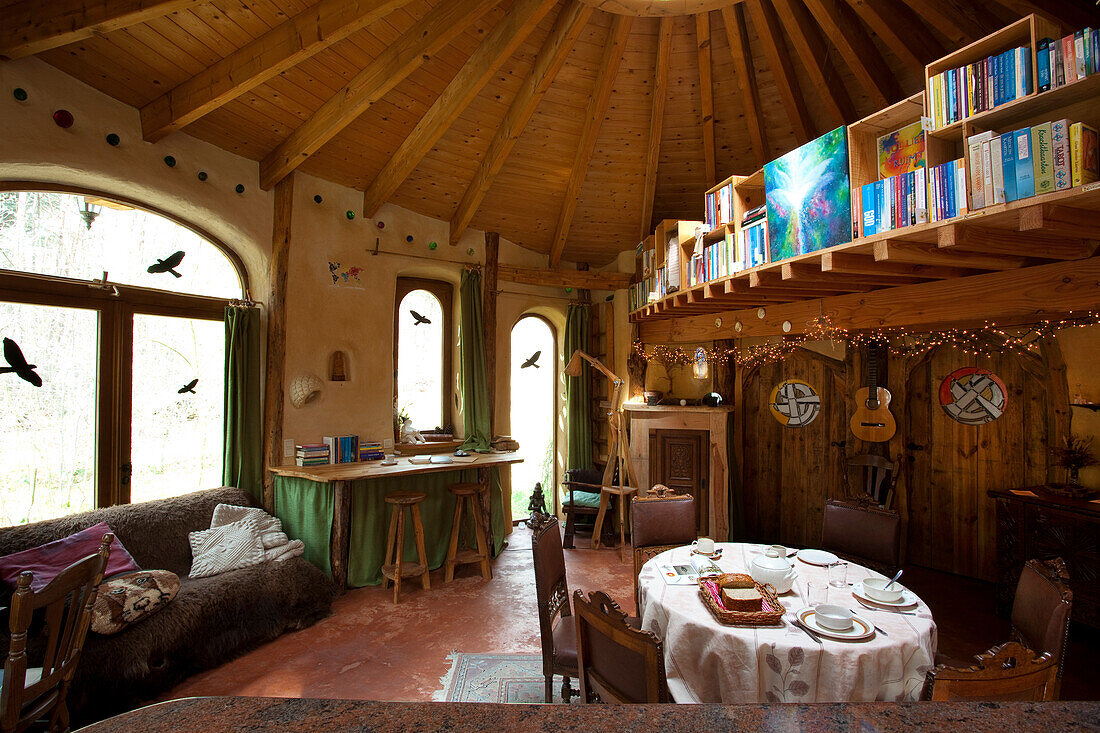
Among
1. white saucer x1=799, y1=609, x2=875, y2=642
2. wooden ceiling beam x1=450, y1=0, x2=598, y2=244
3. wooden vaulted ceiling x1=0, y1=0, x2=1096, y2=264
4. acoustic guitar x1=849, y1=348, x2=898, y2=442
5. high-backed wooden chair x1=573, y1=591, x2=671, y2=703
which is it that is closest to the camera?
high-backed wooden chair x1=573, y1=591, x2=671, y2=703

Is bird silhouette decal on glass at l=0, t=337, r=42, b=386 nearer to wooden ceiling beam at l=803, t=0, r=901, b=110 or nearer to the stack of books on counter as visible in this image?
the stack of books on counter

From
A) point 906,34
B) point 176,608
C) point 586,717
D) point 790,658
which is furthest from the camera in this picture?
point 906,34

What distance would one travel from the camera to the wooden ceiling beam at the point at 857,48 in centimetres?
326

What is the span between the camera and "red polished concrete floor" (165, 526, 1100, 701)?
306 centimetres

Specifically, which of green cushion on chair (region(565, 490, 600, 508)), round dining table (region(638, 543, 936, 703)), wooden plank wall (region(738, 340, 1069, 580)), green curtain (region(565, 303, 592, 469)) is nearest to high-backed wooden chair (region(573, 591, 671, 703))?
round dining table (region(638, 543, 936, 703))

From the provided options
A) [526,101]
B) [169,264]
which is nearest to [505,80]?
[526,101]

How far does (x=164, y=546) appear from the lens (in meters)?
3.67

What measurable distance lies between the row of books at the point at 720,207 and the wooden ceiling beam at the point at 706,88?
87cm

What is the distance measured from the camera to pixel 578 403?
630 cm

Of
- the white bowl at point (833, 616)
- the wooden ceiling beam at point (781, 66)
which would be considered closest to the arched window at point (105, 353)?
the wooden ceiling beam at point (781, 66)

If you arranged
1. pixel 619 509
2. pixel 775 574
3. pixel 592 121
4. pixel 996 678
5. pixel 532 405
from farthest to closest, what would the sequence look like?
pixel 532 405 → pixel 619 509 → pixel 592 121 → pixel 775 574 → pixel 996 678

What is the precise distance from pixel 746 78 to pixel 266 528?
16.1ft

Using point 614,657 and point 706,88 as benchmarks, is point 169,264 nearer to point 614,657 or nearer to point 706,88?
point 614,657

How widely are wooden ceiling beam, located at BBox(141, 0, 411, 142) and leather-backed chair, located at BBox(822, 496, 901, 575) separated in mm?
3946
